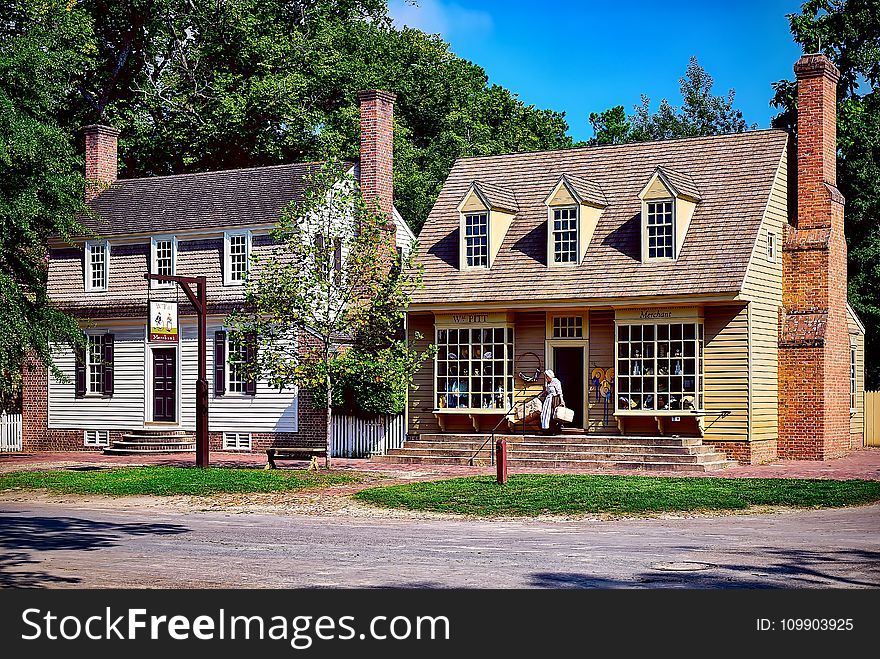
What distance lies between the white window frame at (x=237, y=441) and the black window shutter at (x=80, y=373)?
5521 millimetres

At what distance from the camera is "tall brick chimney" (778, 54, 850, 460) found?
1228 inches

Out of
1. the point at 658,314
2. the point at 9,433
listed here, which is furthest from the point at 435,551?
the point at 9,433

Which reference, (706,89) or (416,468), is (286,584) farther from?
(706,89)

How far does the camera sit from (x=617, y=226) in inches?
1277

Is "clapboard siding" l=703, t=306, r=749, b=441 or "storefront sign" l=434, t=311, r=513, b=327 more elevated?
"storefront sign" l=434, t=311, r=513, b=327

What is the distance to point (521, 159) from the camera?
36031 mm

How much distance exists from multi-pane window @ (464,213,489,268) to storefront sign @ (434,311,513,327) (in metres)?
1.57

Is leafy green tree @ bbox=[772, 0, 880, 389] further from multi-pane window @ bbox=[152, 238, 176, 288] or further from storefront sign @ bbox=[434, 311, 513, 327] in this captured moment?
multi-pane window @ bbox=[152, 238, 176, 288]

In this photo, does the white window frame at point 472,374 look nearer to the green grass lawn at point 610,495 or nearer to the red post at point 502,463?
the green grass lawn at point 610,495

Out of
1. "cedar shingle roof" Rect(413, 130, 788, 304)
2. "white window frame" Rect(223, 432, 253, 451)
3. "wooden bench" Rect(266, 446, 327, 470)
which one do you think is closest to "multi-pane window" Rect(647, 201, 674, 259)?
"cedar shingle roof" Rect(413, 130, 788, 304)

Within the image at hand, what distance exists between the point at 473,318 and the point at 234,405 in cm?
856

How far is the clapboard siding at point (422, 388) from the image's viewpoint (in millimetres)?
33344

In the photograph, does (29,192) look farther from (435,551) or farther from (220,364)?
(435,551)

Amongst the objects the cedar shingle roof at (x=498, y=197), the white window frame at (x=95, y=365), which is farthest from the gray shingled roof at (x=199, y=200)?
the cedar shingle roof at (x=498, y=197)
